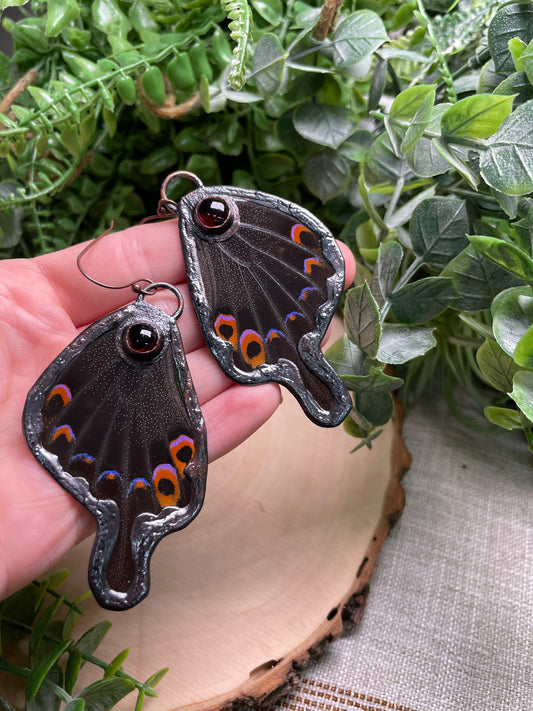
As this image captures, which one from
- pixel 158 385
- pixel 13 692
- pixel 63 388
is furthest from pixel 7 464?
pixel 13 692

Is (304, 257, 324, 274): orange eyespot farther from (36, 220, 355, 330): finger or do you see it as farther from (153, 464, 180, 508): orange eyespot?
(153, 464, 180, 508): orange eyespot

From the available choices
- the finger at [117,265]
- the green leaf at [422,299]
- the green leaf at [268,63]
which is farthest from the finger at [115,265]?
the green leaf at [422,299]

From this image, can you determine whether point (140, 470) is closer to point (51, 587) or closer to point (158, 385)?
point (158, 385)

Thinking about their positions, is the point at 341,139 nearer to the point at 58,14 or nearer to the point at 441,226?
the point at 441,226

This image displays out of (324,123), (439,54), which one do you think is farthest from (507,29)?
(324,123)

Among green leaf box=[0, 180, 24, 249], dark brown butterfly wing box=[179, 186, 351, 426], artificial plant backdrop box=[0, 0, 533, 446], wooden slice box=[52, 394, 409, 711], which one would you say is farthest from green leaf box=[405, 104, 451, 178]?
green leaf box=[0, 180, 24, 249]

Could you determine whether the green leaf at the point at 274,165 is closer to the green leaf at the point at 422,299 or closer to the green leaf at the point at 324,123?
the green leaf at the point at 324,123
